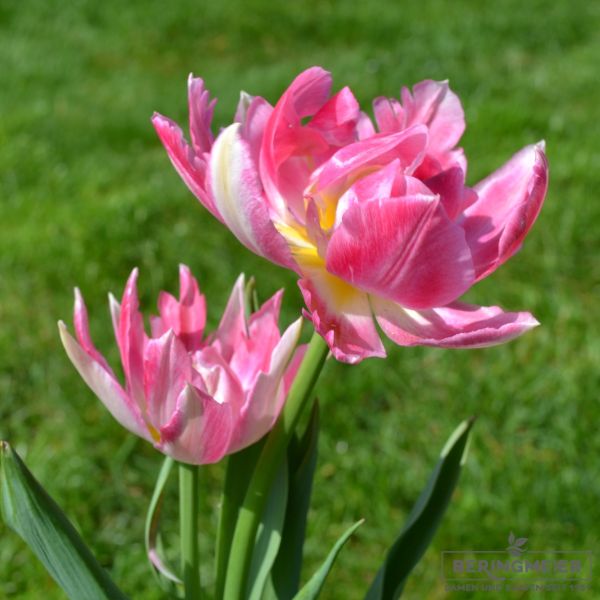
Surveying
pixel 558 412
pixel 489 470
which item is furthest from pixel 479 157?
pixel 489 470

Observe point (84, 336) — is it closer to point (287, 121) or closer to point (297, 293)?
point (287, 121)

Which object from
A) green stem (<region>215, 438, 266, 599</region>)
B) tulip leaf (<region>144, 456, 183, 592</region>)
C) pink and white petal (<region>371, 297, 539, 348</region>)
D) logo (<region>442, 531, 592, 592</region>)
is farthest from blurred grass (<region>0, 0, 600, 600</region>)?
pink and white petal (<region>371, 297, 539, 348</region>)

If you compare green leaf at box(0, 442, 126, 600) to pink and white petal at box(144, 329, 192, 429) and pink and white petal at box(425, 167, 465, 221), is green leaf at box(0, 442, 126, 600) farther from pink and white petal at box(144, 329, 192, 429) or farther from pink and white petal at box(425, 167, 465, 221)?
pink and white petal at box(425, 167, 465, 221)

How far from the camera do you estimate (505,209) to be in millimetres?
700

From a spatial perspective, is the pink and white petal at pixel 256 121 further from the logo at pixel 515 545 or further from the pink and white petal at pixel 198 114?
the logo at pixel 515 545

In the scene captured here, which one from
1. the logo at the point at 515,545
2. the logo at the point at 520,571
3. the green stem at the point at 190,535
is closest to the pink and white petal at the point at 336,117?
the green stem at the point at 190,535

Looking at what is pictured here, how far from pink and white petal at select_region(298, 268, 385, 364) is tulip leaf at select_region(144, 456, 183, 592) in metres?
0.28

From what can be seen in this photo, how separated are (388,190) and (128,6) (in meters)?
3.78

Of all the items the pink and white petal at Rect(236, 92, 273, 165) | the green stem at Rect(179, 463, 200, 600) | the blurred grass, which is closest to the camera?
the pink and white petal at Rect(236, 92, 273, 165)

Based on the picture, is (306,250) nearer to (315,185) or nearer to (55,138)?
(315,185)

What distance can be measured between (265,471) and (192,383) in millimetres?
89

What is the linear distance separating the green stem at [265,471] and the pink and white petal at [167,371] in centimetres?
8

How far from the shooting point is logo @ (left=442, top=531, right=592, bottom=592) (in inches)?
57.4

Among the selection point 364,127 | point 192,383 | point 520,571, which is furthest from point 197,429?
point 520,571
